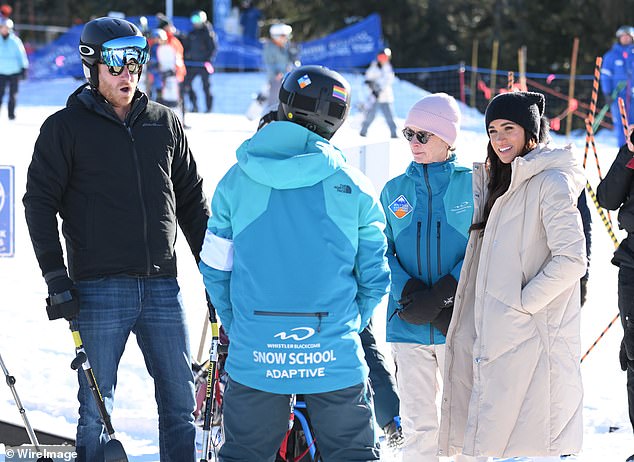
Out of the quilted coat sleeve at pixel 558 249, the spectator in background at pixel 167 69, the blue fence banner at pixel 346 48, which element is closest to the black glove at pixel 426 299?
the quilted coat sleeve at pixel 558 249

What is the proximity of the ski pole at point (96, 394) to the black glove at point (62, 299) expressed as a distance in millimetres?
93

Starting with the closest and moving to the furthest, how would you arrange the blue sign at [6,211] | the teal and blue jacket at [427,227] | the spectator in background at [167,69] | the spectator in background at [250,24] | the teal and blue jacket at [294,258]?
the teal and blue jacket at [294,258]
the teal and blue jacket at [427,227]
the blue sign at [6,211]
the spectator in background at [167,69]
the spectator in background at [250,24]

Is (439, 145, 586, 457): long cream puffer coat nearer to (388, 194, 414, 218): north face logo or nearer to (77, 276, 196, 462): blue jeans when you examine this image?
(388, 194, 414, 218): north face logo

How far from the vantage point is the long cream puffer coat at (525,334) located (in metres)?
3.81

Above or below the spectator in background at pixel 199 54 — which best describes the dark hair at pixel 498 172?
above

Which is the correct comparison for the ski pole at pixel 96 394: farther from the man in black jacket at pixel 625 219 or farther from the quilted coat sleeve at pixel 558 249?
the man in black jacket at pixel 625 219

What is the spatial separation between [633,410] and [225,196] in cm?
270

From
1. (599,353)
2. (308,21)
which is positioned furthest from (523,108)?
(308,21)

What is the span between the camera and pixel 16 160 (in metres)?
9.31

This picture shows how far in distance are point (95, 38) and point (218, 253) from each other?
1178mm

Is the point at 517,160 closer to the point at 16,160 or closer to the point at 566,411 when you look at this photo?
the point at 566,411

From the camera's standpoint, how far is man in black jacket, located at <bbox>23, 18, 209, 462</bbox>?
3760mm

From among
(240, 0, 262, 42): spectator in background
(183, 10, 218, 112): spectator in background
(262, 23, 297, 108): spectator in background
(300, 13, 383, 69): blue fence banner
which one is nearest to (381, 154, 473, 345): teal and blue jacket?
(262, 23, 297, 108): spectator in background

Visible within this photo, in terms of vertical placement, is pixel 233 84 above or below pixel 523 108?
below
